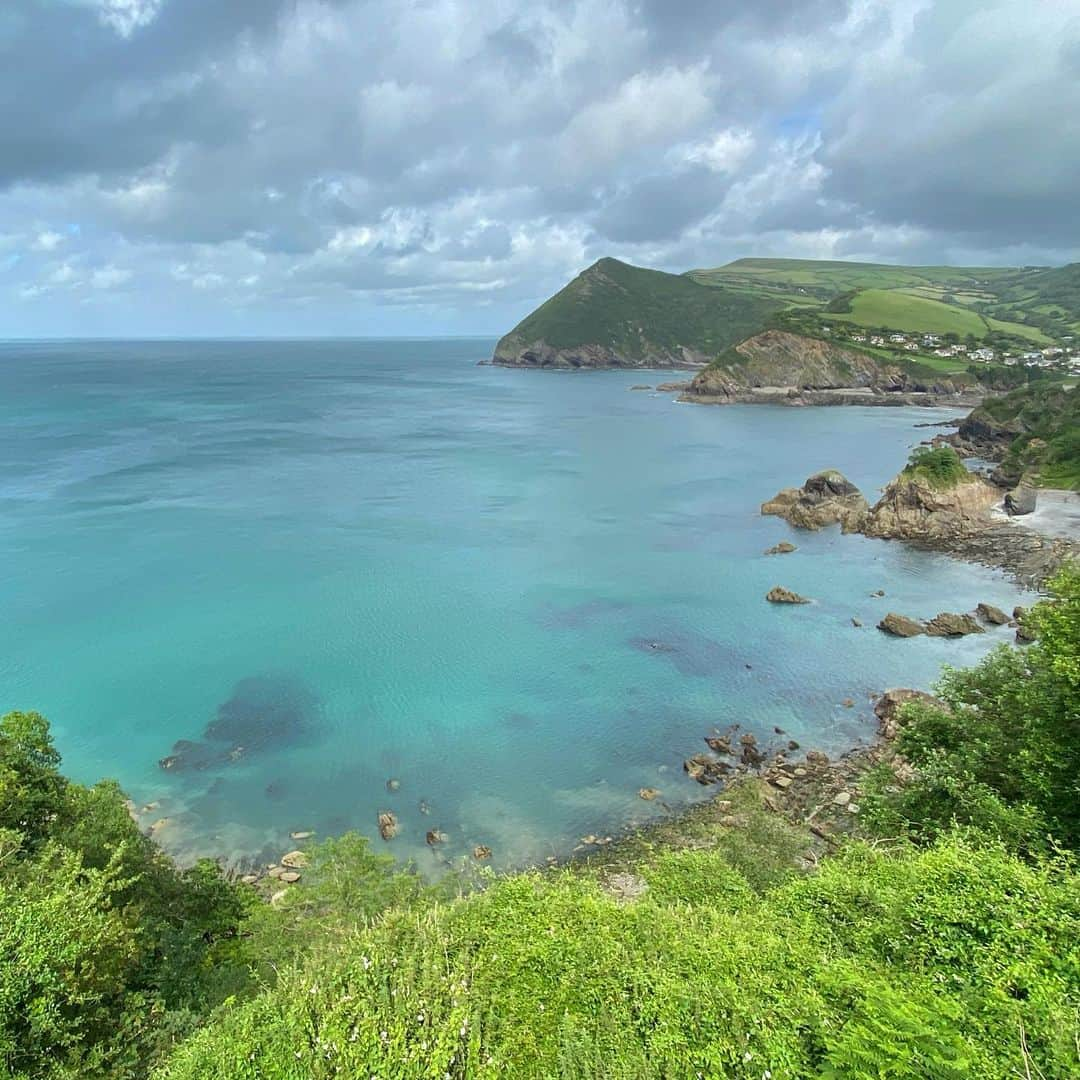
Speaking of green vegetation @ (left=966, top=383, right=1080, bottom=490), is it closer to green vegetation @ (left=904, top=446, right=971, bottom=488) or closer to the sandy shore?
the sandy shore

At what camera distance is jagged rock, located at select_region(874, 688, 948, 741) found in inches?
1195

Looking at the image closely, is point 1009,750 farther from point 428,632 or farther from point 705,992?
point 428,632

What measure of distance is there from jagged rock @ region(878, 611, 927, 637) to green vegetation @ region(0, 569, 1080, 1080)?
1033 inches

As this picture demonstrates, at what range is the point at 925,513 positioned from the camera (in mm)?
59875

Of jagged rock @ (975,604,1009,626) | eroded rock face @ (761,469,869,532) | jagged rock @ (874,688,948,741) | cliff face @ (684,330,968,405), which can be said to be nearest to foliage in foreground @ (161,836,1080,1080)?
jagged rock @ (874,688,948,741)

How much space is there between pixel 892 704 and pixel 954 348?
158 metres

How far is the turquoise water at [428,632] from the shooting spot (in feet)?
91.8

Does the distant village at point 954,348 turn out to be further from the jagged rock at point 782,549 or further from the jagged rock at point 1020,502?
the jagged rock at point 782,549

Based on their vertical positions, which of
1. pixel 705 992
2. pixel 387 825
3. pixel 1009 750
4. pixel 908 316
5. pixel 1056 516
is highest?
pixel 908 316

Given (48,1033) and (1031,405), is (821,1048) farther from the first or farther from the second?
(1031,405)

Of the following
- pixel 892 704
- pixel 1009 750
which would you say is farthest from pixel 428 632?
pixel 1009 750

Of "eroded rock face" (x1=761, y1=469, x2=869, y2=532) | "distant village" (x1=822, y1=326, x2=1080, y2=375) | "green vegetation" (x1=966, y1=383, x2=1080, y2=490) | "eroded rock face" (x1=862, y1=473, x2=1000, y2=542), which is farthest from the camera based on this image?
"distant village" (x1=822, y1=326, x2=1080, y2=375)

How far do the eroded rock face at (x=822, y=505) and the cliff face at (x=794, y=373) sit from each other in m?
83.6

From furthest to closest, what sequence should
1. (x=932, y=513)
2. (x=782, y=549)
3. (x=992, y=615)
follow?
(x=932, y=513)
(x=782, y=549)
(x=992, y=615)
